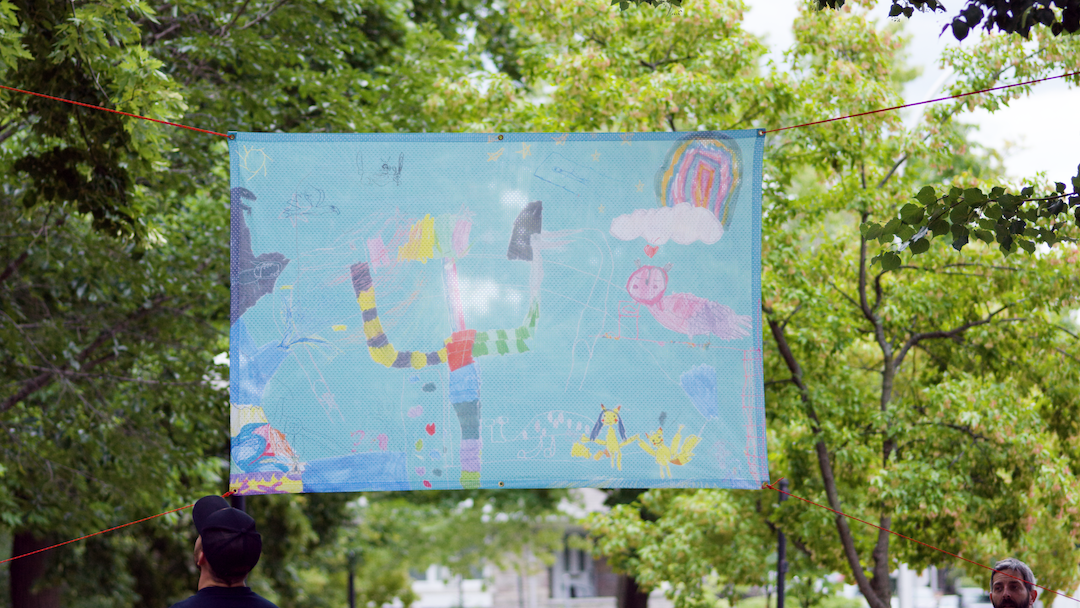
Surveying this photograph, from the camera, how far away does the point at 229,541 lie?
351cm

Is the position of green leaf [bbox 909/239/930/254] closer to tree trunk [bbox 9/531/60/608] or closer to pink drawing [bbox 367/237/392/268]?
pink drawing [bbox 367/237/392/268]

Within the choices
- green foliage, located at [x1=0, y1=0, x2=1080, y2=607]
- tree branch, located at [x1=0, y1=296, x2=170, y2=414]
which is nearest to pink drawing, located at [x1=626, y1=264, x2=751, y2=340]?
green foliage, located at [x1=0, y1=0, x2=1080, y2=607]

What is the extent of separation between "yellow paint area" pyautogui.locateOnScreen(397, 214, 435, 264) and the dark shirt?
1900 millimetres

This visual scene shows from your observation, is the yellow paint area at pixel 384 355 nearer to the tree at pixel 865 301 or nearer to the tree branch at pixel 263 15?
the tree at pixel 865 301

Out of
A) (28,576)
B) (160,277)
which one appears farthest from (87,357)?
(28,576)

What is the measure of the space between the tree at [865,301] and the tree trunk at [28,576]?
10609 mm

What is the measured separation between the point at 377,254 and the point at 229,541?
5.83ft

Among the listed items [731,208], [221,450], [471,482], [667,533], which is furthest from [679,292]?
[221,450]

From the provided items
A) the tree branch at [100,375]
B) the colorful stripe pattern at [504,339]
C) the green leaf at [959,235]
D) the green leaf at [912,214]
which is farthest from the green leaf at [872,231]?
the tree branch at [100,375]

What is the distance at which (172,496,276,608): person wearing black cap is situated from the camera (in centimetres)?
345

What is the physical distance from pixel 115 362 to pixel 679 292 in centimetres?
869

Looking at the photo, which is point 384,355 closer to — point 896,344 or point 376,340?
point 376,340

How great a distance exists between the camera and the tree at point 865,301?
9422mm

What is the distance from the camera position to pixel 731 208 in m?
4.93
